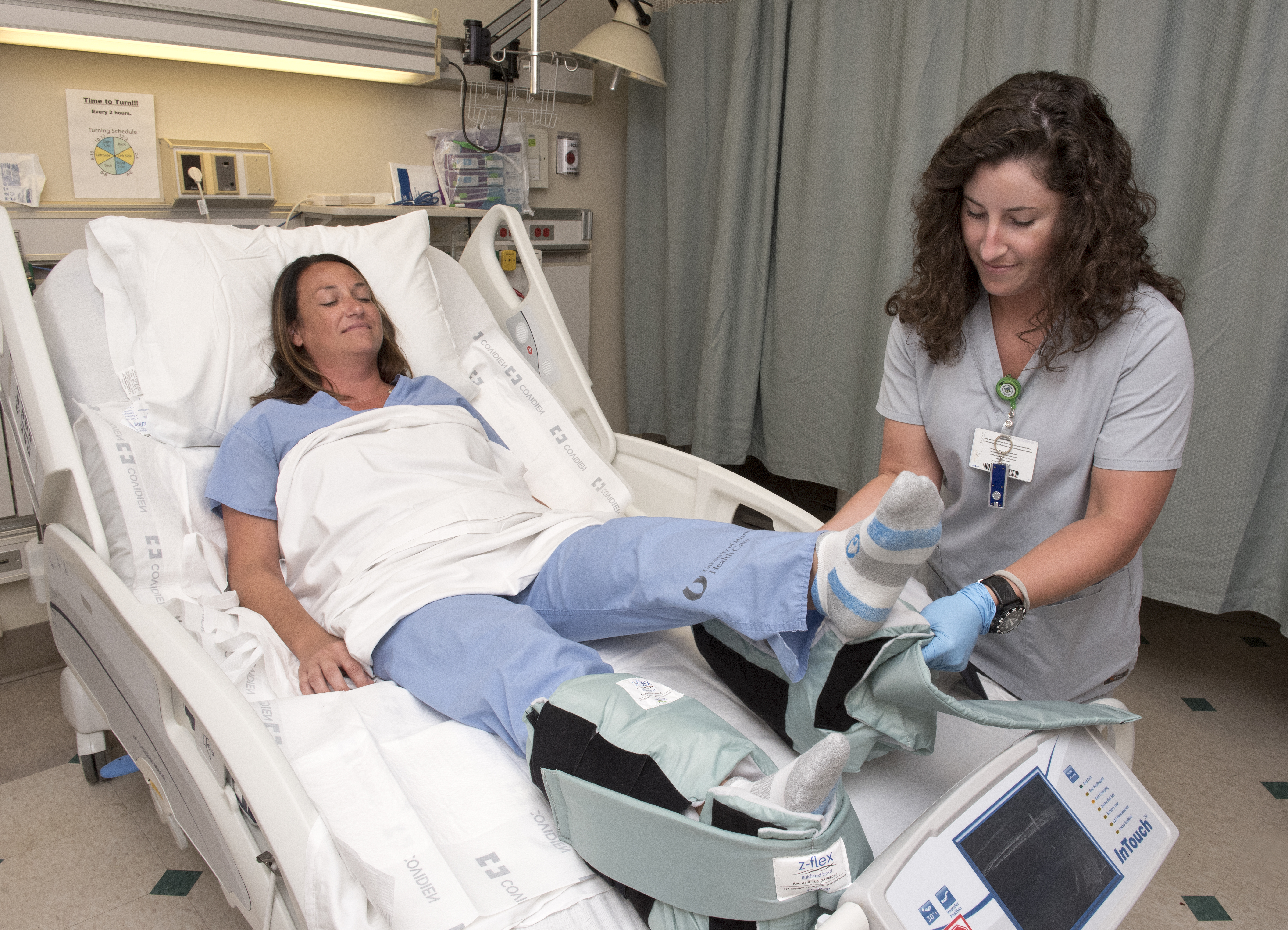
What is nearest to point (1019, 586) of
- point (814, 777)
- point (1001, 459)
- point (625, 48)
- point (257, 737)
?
point (1001, 459)

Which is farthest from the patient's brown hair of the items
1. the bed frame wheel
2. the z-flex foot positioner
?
the z-flex foot positioner

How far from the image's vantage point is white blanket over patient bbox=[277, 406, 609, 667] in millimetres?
1463

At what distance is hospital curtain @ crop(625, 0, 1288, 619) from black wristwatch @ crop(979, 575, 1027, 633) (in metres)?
0.96

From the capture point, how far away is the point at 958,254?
1.38m

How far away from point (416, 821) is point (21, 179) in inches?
80.2

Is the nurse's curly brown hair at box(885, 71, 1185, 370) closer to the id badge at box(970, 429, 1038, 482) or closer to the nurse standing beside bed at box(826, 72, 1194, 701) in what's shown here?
the nurse standing beside bed at box(826, 72, 1194, 701)

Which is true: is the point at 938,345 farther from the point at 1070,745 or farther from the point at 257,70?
the point at 257,70

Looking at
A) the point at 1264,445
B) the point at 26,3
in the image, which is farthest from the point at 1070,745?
the point at 26,3

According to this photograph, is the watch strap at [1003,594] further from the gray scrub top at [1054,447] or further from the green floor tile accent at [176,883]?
the green floor tile accent at [176,883]

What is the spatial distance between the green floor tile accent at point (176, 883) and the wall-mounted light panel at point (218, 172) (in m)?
1.69

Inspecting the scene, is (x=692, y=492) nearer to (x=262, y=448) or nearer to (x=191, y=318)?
(x=262, y=448)

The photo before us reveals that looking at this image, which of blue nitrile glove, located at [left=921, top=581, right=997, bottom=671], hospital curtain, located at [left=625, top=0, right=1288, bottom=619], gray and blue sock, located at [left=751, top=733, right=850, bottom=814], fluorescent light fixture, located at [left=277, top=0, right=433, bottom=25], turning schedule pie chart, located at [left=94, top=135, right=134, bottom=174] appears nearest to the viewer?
gray and blue sock, located at [left=751, top=733, right=850, bottom=814]

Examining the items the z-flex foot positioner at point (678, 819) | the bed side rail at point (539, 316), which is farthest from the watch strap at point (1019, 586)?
the bed side rail at point (539, 316)

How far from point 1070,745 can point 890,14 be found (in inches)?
85.5
